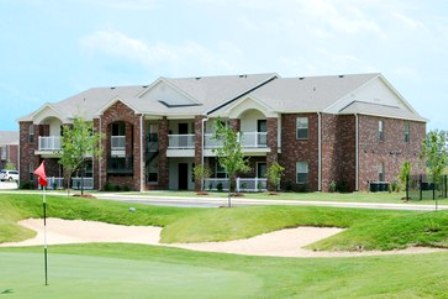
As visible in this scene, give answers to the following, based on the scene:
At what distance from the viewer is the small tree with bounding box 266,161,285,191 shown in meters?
59.5

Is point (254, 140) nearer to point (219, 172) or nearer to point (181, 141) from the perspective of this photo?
point (219, 172)

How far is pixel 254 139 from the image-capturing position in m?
62.9

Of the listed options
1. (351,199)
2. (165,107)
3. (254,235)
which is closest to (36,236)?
(254,235)

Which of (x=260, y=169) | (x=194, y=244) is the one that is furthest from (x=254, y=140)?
(x=194, y=244)

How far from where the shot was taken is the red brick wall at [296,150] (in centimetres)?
6172

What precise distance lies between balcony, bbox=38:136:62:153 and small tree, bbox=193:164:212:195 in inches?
520

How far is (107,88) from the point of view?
81.0m

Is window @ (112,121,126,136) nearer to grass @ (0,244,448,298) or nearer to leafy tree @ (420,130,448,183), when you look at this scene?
leafy tree @ (420,130,448,183)

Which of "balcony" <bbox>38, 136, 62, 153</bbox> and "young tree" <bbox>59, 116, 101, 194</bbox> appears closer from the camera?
"young tree" <bbox>59, 116, 101, 194</bbox>

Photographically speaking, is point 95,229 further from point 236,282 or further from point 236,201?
point 236,282

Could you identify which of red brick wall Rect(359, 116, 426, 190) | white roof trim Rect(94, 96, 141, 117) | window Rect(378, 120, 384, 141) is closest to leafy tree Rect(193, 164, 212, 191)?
white roof trim Rect(94, 96, 141, 117)

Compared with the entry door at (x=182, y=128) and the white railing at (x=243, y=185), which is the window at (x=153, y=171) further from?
the white railing at (x=243, y=185)

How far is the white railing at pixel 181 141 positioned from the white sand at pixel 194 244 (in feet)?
89.3

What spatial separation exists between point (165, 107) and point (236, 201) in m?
19.9
